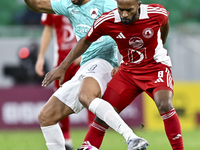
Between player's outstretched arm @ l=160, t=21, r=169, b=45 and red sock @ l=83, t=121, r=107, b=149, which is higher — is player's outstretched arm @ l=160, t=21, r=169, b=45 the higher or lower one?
the higher one

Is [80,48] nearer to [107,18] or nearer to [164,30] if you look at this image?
[107,18]

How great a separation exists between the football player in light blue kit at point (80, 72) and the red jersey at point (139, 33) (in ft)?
1.21

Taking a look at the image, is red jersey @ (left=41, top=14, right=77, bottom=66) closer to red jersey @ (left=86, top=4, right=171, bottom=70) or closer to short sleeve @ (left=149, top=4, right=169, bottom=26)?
red jersey @ (left=86, top=4, right=171, bottom=70)

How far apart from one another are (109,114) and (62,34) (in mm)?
2819

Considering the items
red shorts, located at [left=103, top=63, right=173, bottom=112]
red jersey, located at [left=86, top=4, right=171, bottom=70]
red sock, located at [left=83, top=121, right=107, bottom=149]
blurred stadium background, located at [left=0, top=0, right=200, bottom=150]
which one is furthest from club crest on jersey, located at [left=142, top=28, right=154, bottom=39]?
blurred stadium background, located at [left=0, top=0, right=200, bottom=150]

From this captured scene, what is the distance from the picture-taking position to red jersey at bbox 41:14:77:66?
21.6ft

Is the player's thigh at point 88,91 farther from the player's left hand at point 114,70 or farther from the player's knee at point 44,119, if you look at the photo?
the player's knee at point 44,119

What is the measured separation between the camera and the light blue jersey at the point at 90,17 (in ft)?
15.5

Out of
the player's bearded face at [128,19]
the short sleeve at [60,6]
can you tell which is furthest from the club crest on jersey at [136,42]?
the short sleeve at [60,6]

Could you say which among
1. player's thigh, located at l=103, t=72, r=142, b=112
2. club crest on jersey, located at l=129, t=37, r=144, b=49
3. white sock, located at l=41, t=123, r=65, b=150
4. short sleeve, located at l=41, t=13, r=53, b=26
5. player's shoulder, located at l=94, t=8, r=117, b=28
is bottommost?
white sock, located at l=41, t=123, r=65, b=150

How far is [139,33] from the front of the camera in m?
4.21

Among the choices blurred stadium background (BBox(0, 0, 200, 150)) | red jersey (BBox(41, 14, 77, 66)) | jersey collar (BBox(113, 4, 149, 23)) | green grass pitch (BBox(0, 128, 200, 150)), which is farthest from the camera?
blurred stadium background (BBox(0, 0, 200, 150))

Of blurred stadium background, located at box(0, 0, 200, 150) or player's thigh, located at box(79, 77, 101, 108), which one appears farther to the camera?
blurred stadium background, located at box(0, 0, 200, 150)

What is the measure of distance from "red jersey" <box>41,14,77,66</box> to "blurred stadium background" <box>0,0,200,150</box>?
1870 millimetres
